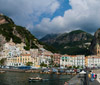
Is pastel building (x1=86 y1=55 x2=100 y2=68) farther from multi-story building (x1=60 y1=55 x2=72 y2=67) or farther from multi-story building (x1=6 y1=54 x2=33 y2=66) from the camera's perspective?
multi-story building (x1=6 y1=54 x2=33 y2=66)

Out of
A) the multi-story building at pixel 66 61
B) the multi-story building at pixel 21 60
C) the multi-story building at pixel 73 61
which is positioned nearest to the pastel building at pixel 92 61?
the multi-story building at pixel 73 61

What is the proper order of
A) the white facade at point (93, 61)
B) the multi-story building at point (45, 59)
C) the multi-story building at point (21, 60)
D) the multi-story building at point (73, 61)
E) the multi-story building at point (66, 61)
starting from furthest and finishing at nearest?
1. the multi-story building at point (45, 59)
2. the multi-story building at point (66, 61)
3. the multi-story building at point (21, 60)
4. the multi-story building at point (73, 61)
5. the white facade at point (93, 61)

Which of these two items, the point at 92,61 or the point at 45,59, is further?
the point at 45,59

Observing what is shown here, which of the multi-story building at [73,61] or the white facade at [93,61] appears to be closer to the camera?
the white facade at [93,61]

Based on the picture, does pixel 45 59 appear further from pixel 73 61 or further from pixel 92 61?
pixel 92 61

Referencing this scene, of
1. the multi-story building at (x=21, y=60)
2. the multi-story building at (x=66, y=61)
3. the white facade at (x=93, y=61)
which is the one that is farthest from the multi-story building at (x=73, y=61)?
the multi-story building at (x=21, y=60)

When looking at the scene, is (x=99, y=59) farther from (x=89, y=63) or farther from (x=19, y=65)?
(x=19, y=65)

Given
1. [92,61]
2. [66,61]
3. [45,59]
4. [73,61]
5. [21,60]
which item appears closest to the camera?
[92,61]

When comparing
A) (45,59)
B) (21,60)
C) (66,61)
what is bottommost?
(66,61)

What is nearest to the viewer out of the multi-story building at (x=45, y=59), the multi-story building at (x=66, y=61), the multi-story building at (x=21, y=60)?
the multi-story building at (x=21, y=60)

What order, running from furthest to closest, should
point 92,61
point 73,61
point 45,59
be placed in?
1. point 45,59
2. point 73,61
3. point 92,61

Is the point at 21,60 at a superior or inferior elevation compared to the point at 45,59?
inferior

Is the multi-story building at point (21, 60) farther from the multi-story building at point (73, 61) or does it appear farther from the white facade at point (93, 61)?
the white facade at point (93, 61)

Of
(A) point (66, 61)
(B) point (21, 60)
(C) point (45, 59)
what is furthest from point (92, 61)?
(B) point (21, 60)
